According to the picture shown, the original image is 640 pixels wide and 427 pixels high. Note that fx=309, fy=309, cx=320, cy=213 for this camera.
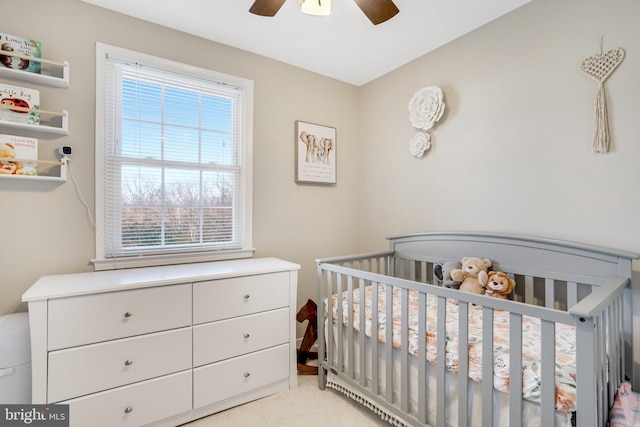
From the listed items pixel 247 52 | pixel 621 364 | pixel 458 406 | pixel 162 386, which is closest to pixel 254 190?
pixel 247 52

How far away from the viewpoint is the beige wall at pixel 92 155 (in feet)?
5.72

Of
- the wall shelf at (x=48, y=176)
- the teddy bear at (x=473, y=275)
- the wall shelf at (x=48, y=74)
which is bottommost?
the teddy bear at (x=473, y=275)

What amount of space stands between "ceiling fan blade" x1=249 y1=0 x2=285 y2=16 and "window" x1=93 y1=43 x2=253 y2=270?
0.84 meters

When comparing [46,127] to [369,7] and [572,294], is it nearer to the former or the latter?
[369,7]

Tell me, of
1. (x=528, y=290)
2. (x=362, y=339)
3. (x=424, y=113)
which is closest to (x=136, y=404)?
(x=362, y=339)

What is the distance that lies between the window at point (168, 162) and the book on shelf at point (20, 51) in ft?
0.93

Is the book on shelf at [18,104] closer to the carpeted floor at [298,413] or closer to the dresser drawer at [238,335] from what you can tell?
the dresser drawer at [238,335]

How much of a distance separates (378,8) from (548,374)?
174 centimetres

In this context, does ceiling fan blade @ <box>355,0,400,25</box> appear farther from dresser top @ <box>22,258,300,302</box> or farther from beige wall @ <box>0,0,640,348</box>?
dresser top @ <box>22,258,300,302</box>

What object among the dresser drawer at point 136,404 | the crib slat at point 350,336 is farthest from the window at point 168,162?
the crib slat at point 350,336

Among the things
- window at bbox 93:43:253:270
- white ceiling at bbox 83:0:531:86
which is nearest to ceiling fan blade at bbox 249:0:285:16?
white ceiling at bbox 83:0:531:86

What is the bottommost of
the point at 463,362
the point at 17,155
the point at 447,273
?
the point at 463,362

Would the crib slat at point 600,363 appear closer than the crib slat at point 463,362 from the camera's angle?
Yes

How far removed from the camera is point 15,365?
4.69 ft
